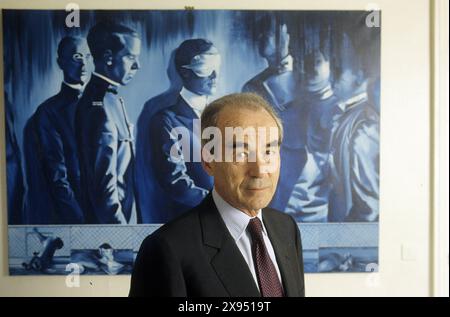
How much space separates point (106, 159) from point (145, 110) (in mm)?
184

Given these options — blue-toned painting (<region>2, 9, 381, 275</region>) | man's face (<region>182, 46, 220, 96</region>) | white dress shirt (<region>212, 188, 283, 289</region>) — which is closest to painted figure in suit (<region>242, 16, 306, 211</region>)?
blue-toned painting (<region>2, 9, 381, 275</region>)

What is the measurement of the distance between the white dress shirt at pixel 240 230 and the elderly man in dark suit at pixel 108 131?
0.40m

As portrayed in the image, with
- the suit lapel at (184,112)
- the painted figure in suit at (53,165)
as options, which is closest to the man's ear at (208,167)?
the suit lapel at (184,112)

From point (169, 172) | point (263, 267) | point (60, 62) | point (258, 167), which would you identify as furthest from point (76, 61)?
point (263, 267)

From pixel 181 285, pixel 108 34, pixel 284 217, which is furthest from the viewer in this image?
pixel 108 34

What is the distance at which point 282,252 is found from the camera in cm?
104

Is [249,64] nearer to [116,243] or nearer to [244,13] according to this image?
[244,13]

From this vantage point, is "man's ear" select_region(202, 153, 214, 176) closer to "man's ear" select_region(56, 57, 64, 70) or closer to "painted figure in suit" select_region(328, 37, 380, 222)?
"painted figure in suit" select_region(328, 37, 380, 222)

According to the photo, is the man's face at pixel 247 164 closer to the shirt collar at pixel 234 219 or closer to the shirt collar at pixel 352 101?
the shirt collar at pixel 234 219

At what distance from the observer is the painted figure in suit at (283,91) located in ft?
4.29

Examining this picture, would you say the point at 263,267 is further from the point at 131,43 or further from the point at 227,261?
the point at 131,43
